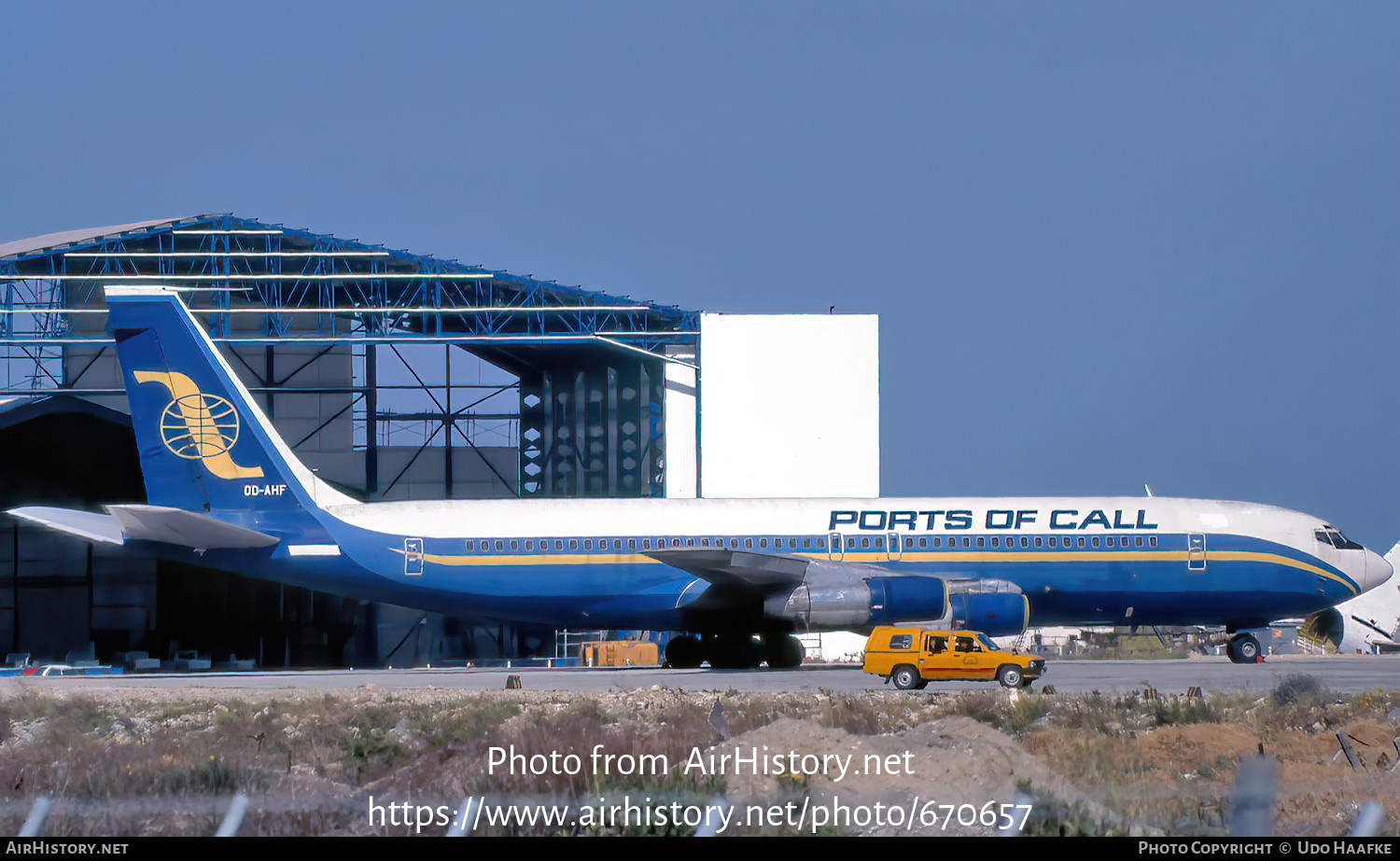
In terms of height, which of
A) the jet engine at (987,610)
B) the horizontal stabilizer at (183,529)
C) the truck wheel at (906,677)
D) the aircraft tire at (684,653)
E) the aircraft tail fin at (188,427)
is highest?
the aircraft tail fin at (188,427)

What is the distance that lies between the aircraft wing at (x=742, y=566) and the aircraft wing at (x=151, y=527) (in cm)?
912

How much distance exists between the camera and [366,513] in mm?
30266

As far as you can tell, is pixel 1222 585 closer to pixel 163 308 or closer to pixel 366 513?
pixel 366 513

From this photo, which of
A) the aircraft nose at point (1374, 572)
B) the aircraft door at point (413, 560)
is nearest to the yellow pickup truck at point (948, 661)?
the aircraft door at point (413, 560)

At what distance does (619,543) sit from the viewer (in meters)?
29.8

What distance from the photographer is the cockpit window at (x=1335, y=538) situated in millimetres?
32094

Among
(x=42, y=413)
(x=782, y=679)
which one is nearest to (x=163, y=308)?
(x=42, y=413)

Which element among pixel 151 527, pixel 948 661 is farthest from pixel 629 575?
pixel 151 527

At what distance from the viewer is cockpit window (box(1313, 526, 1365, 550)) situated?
32.1 metres

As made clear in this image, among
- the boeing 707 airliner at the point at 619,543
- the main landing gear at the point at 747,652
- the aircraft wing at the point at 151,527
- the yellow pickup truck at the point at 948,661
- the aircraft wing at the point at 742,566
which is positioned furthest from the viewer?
the main landing gear at the point at 747,652

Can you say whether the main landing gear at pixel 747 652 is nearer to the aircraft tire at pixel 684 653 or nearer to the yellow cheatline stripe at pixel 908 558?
the aircraft tire at pixel 684 653
